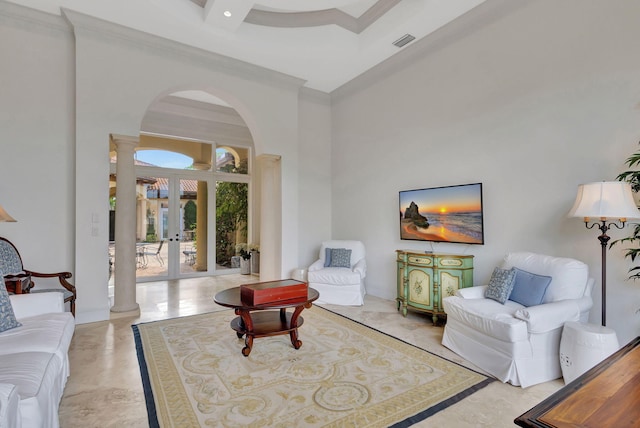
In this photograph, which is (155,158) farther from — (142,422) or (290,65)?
(142,422)

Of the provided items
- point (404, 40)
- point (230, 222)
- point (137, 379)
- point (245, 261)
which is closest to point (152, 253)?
point (230, 222)

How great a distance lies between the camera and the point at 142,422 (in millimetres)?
2137

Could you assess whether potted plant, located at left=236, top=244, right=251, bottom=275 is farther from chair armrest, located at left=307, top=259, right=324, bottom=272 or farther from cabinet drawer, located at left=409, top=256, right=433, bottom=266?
cabinet drawer, located at left=409, top=256, right=433, bottom=266

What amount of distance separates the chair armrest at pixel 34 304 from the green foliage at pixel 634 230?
495 cm

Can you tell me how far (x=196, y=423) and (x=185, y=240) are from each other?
5.83 metres

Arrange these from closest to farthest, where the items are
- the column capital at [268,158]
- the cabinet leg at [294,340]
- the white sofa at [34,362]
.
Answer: the white sofa at [34,362] < the cabinet leg at [294,340] < the column capital at [268,158]

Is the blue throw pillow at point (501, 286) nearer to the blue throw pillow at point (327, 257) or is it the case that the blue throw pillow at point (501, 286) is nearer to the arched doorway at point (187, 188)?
the blue throw pillow at point (327, 257)

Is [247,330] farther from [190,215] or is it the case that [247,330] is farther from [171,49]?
[190,215]

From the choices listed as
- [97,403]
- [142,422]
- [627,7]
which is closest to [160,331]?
[97,403]

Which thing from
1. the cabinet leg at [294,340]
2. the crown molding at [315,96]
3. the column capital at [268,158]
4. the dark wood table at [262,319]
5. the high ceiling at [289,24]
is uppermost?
the high ceiling at [289,24]

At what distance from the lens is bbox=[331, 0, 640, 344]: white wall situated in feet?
9.92

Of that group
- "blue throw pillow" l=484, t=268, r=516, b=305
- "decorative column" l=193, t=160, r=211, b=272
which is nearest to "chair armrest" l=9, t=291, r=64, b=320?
"blue throw pillow" l=484, t=268, r=516, b=305

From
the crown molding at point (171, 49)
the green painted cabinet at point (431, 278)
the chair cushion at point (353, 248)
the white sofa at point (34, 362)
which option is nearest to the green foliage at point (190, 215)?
the crown molding at point (171, 49)

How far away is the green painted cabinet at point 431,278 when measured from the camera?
155 inches
